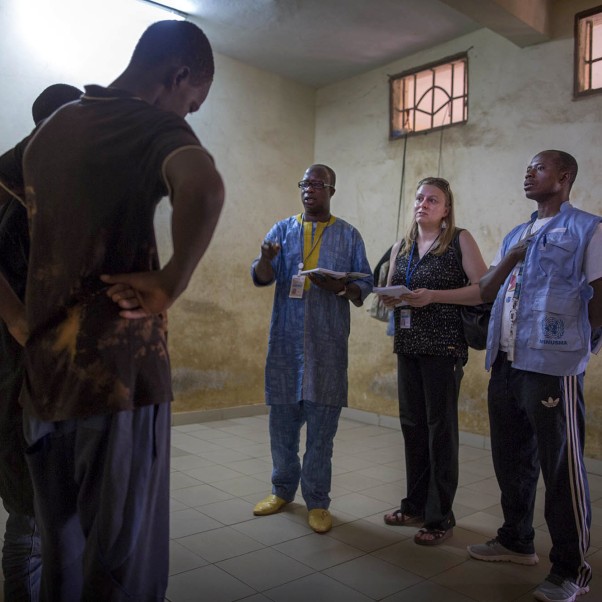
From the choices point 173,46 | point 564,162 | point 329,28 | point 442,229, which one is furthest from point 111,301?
point 329,28

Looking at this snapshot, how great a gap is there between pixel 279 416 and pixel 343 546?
69 cm

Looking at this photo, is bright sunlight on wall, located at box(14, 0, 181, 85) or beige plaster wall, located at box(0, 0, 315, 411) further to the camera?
beige plaster wall, located at box(0, 0, 315, 411)

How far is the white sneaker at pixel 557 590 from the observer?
2.06 metres

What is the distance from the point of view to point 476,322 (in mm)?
2643

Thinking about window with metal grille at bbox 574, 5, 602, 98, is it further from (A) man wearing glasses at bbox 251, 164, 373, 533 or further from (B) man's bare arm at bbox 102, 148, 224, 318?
(B) man's bare arm at bbox 102, 148, 224, 318

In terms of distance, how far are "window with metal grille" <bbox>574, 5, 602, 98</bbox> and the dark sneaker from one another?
325 cm

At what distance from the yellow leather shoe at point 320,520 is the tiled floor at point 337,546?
0.04 metres

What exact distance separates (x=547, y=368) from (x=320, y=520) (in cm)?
126

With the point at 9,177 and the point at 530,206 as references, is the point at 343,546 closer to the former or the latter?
the point at 9,177

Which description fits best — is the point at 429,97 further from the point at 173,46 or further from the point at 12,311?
the point at 12,311

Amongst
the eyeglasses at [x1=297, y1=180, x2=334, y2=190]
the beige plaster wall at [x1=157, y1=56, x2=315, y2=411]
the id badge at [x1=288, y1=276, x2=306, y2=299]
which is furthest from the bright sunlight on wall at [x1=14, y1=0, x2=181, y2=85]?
the id badge at [x1=288, y1=276, x2=306, y2=299]

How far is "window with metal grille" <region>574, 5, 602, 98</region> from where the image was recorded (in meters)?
4.22

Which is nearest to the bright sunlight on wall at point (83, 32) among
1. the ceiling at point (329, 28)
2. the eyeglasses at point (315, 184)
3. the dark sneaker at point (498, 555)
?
the ceiling at point (329, 28)

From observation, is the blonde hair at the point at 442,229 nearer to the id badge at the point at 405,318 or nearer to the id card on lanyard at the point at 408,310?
the id card on lanyard at the point at 408,310
